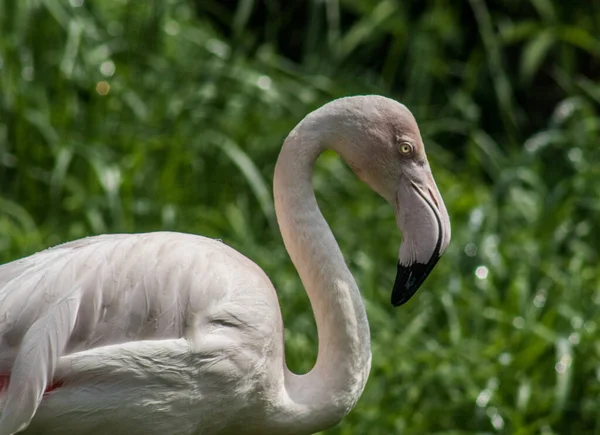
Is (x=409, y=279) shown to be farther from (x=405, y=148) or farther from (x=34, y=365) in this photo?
(x=34, y=365)

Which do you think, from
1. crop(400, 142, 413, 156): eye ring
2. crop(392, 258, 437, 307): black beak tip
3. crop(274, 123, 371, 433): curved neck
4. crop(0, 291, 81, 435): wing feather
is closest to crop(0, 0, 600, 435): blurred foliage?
crop(274, 123, 371, 433): curved neck

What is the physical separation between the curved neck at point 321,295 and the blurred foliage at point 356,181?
3.63 ft

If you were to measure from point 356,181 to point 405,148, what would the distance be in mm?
2672

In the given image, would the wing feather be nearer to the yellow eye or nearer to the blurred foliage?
the yellow eye

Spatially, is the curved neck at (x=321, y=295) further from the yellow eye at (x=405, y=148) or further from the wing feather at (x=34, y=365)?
the wing feather at (x=34, y=365)

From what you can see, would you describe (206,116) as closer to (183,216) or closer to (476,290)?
(183,216)

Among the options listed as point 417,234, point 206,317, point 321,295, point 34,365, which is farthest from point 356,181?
point 34,365

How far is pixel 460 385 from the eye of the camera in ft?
14.4

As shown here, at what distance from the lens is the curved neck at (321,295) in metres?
3.19

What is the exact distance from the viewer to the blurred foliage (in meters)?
4.45

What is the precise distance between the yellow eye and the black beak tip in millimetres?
328

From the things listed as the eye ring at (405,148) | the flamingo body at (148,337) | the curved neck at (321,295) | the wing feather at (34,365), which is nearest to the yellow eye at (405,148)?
the eye ring at (405,148)

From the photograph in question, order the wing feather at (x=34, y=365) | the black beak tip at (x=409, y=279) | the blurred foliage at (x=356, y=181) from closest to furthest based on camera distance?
1. the wing feather at (x=34, y=365)
2. the black beak tip at (x=409, y=279)
3. the blurred foliage at (x=356, y=181)

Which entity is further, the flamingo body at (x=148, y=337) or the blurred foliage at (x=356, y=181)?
the blurred foliage at (x=356, y=181)
